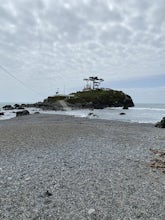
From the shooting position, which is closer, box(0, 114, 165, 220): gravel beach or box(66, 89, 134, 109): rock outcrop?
box(0, 114, 165, 220): gravel beach

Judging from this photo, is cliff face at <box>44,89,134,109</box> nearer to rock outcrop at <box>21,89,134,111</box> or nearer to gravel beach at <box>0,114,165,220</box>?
rock outcrop at <box>21,89,134,111</box>

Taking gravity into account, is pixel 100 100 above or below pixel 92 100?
above

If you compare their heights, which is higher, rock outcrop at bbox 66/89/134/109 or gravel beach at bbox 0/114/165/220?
rock outcrop at bbox 66/89/134/109

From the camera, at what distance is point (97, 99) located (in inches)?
4931

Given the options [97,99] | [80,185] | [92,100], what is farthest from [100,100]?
[80,185]

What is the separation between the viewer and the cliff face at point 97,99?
4604 inches

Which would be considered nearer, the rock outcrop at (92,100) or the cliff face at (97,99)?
the rock outcrop at (92,100)

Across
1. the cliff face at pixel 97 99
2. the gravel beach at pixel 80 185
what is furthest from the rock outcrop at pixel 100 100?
the gravel beach at pixel 80 185

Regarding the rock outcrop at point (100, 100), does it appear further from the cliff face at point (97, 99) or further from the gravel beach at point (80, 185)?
the gravel beach at point (80, 185)

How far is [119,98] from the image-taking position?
136 m

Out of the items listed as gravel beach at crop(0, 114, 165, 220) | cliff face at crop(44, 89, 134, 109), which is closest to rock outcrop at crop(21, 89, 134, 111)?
cliff face at crop(44, 89, 134, 109)

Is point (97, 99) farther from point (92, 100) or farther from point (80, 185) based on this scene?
point (80, 185)

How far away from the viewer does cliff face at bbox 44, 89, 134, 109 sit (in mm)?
116938

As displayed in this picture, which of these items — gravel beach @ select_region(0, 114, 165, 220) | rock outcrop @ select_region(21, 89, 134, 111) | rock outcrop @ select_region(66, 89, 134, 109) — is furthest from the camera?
rock outcrop @ select_region(66, 89, 134, 109)
